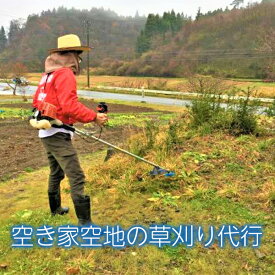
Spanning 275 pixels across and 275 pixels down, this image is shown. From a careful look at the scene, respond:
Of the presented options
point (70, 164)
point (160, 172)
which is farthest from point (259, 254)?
point (70, 164)

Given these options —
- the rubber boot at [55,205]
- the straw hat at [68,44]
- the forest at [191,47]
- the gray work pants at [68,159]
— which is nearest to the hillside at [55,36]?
the forest at [191,47]

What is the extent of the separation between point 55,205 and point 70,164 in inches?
36.2

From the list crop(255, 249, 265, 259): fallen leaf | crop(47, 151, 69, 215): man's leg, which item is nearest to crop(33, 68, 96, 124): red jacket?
crop(47, 151, 69, 215): man's leg

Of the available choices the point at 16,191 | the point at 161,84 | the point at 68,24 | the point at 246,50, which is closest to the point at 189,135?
the point at 16,191

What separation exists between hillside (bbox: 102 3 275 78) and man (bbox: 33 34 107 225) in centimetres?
5171

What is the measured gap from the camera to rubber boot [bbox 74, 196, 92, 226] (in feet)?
12.9

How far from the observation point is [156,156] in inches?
229

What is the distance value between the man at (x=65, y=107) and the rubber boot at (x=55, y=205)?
1.90ft

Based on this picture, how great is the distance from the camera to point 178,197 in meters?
4.68

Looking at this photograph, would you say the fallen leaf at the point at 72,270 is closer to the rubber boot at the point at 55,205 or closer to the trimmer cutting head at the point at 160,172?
the rubber boot at the point at 55,205

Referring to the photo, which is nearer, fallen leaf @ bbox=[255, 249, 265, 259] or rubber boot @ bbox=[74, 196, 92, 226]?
fallen leaf @ bbox=[255, 249, 265, 259]

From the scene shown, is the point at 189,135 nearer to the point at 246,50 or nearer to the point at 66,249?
the point at 66,249

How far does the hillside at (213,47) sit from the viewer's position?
193ft

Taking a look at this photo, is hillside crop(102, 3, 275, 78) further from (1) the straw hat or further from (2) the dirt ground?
(1) the straw hat
